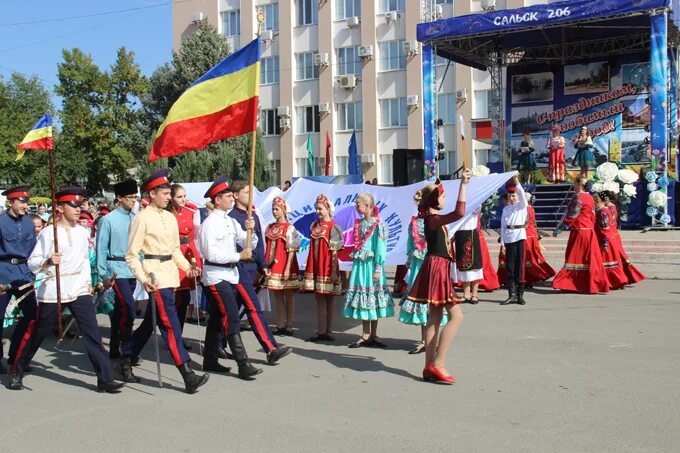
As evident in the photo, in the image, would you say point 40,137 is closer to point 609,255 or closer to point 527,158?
point 609,255

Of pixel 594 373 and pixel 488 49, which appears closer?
pixel 594 373

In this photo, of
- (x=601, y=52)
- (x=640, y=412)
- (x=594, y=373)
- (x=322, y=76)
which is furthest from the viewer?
(x=322, y=76)

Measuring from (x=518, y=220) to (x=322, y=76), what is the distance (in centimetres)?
3239

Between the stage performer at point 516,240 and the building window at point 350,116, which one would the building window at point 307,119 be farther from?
the stage performer at point 516,240

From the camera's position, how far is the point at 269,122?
45375 millimetres

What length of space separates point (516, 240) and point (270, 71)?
35541 mm

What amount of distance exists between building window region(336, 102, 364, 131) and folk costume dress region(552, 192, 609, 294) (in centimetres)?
2968

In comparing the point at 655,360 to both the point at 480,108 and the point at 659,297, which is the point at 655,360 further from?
the point at 480,108

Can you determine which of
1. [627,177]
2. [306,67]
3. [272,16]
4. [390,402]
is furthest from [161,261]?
[272,16]

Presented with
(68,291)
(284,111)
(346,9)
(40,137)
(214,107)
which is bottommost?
(68,291)

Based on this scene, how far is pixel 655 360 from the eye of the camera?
295 inches

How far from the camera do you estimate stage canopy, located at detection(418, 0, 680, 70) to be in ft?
71.4

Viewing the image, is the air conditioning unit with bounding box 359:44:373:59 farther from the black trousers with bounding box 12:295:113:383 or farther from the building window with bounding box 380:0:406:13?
the black trousers with bounding box 12:295:113:383

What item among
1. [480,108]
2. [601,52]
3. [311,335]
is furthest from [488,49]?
[311,335]
